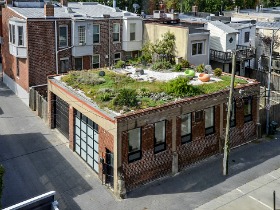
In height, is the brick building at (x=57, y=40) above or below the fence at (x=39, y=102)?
above

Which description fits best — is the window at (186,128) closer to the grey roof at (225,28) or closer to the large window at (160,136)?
the large window at (160,136)

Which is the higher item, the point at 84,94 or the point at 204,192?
the point at 84,94

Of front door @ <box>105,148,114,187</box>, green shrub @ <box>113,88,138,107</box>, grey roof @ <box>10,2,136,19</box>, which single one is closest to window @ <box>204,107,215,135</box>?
green shrub @ <box>113,88,138,107</box>

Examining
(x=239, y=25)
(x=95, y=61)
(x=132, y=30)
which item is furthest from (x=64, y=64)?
(x=239, y=25)

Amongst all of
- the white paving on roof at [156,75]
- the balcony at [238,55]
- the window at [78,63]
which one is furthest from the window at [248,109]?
the window at [78,63]

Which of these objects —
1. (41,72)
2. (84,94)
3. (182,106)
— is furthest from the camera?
(41,72)

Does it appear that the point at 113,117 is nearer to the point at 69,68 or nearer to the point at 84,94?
the point at 84,94

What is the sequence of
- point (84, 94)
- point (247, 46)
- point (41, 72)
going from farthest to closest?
point (247, 46), point (41, 72), point (84, 94)

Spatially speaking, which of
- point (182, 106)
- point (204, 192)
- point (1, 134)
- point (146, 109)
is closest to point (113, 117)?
point (146, 109)
